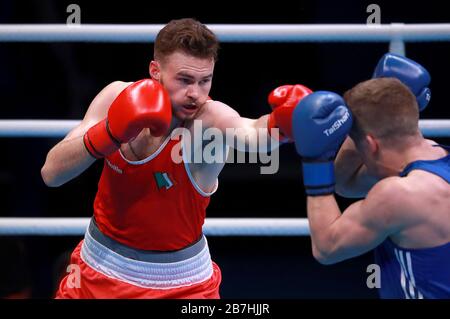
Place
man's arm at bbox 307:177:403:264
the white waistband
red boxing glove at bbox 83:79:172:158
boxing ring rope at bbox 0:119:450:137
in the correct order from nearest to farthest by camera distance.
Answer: man's arm at bbox 307:177:403:264 → red boxing glove at bbox 83:79:172:158 → the white waistband → boxing ring rope at bbox 0:119:450:137

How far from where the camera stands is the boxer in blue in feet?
6.53

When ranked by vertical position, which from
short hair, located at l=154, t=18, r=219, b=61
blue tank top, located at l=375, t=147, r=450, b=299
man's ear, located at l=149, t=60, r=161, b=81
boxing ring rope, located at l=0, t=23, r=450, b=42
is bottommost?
blue tank top, located at l=375, t=147, r=450, b=299

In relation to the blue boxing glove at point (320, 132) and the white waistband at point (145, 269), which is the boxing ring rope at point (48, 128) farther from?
the blue boxing glove at point (320, 132)

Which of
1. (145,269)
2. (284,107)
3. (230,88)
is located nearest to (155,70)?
(284,107)

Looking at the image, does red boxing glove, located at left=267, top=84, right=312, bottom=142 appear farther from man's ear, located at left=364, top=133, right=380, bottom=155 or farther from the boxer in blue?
man's ear, located at left=364, top=133, right=380, bottom=155

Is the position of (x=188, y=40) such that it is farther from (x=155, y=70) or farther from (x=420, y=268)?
(x=420, y=268)

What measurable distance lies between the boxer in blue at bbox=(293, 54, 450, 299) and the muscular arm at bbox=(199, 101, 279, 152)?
193 mm

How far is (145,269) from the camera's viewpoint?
2.37m

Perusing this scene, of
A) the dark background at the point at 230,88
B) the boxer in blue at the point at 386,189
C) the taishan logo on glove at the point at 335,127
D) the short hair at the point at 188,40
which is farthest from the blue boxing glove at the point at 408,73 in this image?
the dark background at the point at 230,88

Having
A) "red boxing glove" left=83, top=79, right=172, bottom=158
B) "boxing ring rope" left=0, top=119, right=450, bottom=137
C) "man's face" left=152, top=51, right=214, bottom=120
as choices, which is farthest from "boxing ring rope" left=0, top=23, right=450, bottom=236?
"red boxing glove" left=83, top=79, right=172, bottom=158

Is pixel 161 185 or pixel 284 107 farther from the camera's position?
pixel 161 185

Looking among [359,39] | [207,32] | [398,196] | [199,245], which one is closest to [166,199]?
[199,245]

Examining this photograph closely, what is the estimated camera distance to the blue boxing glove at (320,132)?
202 cm

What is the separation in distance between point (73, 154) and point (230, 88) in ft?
7.21
